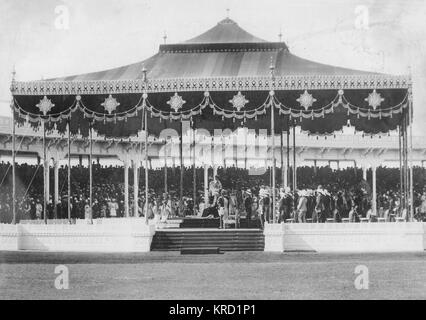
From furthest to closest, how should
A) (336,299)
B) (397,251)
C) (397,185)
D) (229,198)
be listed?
1. (397,185)
2. (229,198)
3. (397,251)
4. (336,299)

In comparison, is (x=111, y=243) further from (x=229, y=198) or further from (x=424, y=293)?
(x=424, y=293)

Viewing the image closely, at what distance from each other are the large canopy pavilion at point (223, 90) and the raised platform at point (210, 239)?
1790 mm

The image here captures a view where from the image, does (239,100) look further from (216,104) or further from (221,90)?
(216,104)

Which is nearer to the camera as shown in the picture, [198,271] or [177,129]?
[198,271]

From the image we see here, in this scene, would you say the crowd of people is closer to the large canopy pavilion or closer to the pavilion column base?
the pavilion column base

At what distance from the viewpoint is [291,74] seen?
28188 millimetres

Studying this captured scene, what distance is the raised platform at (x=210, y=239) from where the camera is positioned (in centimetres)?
2689

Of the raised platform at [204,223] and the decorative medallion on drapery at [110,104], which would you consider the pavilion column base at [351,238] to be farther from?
the decorative medallion on drapery at [110,104]

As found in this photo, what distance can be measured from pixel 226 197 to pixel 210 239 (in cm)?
311

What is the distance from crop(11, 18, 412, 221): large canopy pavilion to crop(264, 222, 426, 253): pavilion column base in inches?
55.8
